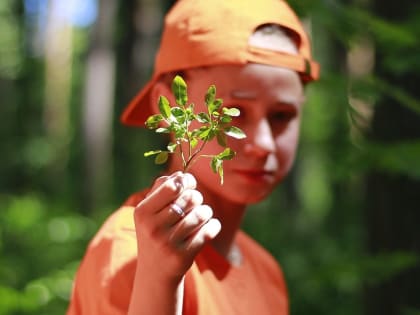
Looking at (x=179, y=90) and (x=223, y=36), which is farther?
(x=223, y=36)

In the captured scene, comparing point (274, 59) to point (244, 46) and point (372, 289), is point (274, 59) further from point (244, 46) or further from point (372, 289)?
point (372, 289)

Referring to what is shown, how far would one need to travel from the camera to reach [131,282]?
1.75 metres

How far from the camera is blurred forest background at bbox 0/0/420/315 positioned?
2.91 metres

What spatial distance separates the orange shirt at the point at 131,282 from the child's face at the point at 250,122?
8.1 inches

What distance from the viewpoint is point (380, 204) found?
3322 mm

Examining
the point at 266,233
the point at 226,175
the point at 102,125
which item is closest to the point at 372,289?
the point at 226,175

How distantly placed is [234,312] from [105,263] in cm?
37

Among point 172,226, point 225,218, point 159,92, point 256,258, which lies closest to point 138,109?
point 159,92

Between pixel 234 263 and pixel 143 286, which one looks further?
pixel 234 263

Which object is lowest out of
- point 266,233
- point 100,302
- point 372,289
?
point 266,233

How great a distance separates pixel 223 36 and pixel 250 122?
0.23 meters

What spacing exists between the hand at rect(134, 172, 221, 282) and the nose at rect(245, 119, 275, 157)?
0.39 meters

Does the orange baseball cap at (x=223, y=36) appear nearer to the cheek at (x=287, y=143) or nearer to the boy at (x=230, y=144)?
the boy at (x=230, y=144)

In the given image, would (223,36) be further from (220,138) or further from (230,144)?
(220,138)
